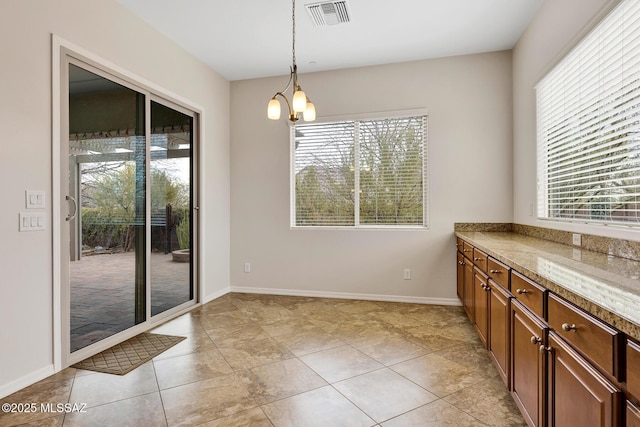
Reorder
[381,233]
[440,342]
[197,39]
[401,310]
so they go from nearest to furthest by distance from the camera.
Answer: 1. [440,342]
2. [197,39]
3. [401,310]
4. [381,233]

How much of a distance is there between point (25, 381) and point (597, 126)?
4.11 metres

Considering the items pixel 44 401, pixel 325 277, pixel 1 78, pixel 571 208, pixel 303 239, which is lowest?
pixel 44 401

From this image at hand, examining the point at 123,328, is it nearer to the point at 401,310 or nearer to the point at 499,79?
the point at 401,310

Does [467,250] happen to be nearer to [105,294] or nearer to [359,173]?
[359,173]

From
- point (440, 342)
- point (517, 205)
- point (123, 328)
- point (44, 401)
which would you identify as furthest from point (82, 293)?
point (517, 205)

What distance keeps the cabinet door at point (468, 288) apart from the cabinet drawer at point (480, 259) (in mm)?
209

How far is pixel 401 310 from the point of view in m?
4.04

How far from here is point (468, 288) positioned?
132 inches

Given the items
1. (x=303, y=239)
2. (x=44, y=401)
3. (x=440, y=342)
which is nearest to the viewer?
(x=44, y=401)

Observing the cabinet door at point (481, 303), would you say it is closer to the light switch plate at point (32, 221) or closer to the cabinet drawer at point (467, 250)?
the cabinet drawer at point (467, 250)

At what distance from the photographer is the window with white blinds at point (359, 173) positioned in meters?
4.37

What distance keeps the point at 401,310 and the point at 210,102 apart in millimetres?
3458

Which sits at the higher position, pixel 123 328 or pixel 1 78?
pixel 1 78

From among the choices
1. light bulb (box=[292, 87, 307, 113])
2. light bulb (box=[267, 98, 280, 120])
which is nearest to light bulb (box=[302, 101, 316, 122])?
light bulb (box=[292, 87, 307, 113])
